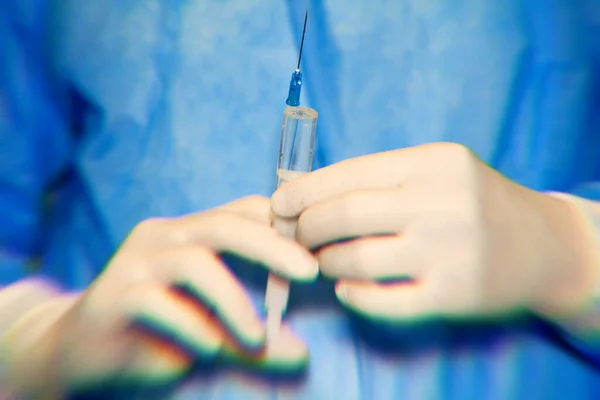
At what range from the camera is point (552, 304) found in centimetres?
56

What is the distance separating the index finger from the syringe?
0.9 inches

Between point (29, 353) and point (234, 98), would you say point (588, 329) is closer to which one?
point (234, 98)

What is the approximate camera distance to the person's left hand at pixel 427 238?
1.73ft

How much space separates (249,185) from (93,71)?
0.74 feet

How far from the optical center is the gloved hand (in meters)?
0.55

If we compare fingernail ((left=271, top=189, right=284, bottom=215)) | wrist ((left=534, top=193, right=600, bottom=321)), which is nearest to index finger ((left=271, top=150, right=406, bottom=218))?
fingernail ((left=271, top=189, right=284, bottom=215))

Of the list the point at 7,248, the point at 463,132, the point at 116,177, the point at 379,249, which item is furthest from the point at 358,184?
the point at 7,248

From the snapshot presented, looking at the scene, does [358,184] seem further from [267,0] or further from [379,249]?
[267,0]

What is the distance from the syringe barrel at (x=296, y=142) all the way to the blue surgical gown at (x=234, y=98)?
80 millimetres

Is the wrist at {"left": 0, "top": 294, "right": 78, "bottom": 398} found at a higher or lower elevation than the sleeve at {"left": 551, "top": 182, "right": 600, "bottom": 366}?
lower

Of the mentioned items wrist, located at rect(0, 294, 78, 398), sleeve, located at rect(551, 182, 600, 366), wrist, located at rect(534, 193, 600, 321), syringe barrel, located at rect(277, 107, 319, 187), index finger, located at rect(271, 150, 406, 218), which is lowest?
wrist, located at rect(0, 294, 78, 398)

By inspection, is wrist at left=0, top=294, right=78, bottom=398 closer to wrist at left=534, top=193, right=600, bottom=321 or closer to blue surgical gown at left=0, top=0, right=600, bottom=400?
blue surgical gown at left=0, top=0, right=600, bottom=400

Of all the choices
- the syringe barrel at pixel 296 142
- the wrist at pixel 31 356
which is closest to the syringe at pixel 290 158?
the syringe barrel at pixel 296 142

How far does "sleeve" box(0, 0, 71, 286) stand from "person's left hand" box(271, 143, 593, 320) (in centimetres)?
29
